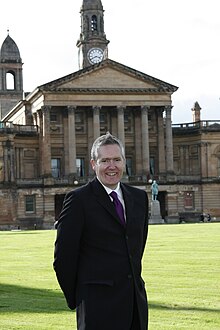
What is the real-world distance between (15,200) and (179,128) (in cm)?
2668

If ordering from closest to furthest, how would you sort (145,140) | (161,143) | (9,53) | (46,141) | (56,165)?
(46,141), (145,140), (56,165), (161,143), (9,53)

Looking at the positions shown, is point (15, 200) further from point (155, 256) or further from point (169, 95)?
point (155, 256)

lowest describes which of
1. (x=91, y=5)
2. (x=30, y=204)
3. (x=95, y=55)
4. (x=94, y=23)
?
(x=30, y=204)

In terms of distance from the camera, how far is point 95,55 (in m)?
128

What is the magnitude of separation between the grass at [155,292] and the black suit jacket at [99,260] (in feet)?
19.4

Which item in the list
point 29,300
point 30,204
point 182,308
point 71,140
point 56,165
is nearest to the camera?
point 182,308

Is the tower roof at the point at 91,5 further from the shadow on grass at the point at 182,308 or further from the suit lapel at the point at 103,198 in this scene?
the suit lapel at the point at 103,198

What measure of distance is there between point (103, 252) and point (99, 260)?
104 mm

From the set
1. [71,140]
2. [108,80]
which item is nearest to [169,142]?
[108,80]

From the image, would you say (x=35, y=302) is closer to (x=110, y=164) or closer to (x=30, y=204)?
(x=110, y=164)

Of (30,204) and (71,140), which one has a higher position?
(71,140)

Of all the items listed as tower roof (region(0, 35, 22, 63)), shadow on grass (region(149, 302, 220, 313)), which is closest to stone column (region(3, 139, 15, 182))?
tower roof (region(0, 35, 22, 63))

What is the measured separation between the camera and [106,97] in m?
112

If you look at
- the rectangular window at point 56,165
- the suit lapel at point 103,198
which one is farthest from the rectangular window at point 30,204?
the suit lapel at point 103,198
